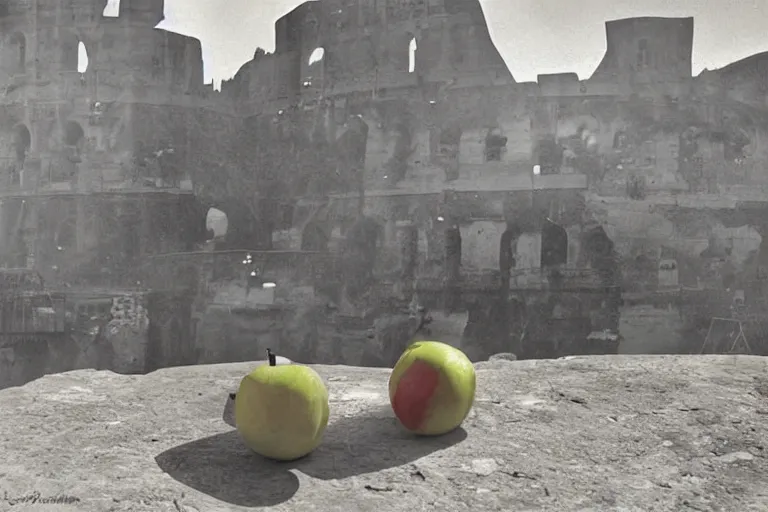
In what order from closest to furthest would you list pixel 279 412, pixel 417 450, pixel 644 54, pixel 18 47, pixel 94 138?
pixel 279 412 < pixel 417 450 < pixel 644 54 < pixel 94 138 < pixel 18 47

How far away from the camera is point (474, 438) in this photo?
10.2 feet

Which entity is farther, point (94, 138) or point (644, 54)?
point (94, 138)

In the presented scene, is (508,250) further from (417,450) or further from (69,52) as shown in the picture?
(69,52)

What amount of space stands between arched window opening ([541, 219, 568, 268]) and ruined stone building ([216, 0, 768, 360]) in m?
0.02

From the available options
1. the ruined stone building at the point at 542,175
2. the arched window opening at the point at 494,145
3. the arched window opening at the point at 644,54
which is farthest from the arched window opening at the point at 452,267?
the arched window opening at the point at 644,54

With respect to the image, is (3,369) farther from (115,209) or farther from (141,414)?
(141,414)

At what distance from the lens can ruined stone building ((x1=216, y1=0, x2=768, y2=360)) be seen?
13602 millimetres

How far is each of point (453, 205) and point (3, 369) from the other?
11.1m

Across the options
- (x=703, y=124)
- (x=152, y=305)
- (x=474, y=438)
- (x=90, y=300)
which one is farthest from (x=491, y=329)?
(x=474, y=438)

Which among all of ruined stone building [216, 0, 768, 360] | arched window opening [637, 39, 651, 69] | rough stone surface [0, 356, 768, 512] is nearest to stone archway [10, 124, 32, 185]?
ruined stone building [216, 0, 768, 360]

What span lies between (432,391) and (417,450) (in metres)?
0.28

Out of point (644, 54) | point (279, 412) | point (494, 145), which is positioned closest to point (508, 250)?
point (494, 145)

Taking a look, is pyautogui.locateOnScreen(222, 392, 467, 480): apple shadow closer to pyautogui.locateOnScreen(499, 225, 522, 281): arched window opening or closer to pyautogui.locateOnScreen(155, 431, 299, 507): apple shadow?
pyautogui.locateOnScreen(155, 431, 299, 507): apple shadow

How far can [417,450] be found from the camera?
9.82 feet
